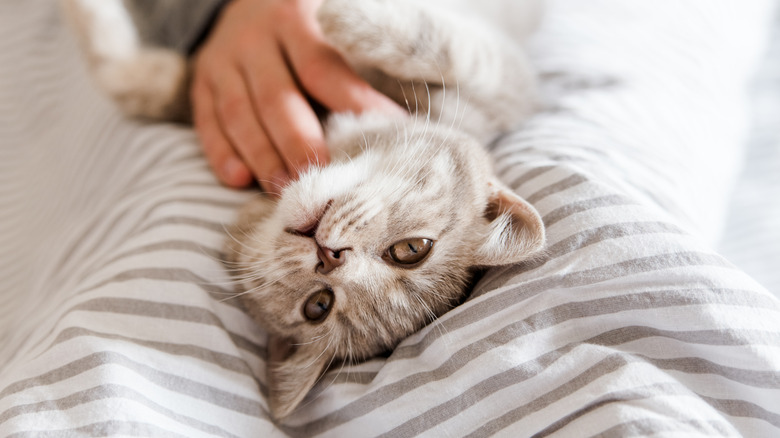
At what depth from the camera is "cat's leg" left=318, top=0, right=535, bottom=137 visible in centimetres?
118

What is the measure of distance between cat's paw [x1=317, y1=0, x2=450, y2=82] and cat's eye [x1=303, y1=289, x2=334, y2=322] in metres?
0.57

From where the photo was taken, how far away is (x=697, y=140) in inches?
53.7

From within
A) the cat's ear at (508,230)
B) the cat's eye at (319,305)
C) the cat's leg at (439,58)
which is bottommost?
the cat's eye at (319,305)

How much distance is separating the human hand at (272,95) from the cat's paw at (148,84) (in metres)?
0.10

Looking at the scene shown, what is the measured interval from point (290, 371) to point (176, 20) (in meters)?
1.21

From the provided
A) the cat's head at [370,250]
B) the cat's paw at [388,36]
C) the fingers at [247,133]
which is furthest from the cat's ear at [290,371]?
the cat's paw at [388,36]

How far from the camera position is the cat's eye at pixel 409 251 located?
0.99 metres

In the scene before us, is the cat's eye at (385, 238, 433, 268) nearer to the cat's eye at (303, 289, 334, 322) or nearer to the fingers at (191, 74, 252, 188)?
the cat's eye at (303, 289, 334, 322)

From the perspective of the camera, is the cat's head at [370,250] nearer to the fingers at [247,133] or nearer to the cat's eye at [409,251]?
the cat's eye at [409,251]

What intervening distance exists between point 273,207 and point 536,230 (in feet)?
1.89

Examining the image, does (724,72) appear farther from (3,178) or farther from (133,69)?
(3,178)

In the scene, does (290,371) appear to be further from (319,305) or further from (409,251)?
(409,251)

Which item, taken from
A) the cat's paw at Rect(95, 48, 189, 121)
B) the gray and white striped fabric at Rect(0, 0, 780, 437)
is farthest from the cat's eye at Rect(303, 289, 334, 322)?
the cat's paw at Rect(95, 48, 189, 121)

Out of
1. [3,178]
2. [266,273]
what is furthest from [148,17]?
[266,273]
